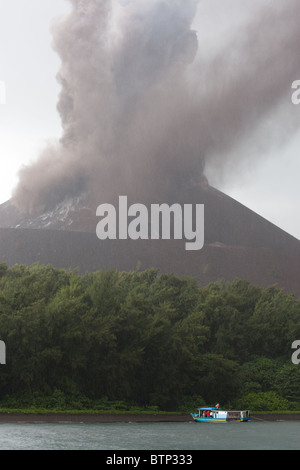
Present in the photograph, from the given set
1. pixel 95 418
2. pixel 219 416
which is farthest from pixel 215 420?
pixel 95 418

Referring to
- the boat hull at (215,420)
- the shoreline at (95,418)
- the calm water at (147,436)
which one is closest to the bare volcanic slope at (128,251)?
the shoreline at (95,418)

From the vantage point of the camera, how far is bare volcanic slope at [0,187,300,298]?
152 m

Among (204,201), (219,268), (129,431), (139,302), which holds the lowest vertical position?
(129,431)

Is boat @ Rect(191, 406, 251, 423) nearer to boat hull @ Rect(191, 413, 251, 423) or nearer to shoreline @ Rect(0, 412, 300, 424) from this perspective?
boat hull @ Rect(191, 413, 251, 423)

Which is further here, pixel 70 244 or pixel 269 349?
pixel 70 244

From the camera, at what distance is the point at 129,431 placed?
37938 mm

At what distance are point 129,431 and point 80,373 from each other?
10146mm

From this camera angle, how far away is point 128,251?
527ft

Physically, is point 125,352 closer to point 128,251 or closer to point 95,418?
point 95,418

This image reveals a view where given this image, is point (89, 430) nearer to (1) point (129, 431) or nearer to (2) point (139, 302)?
(1) point (129, 431)

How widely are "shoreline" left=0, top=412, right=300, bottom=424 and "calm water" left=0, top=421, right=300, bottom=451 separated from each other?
1.92m

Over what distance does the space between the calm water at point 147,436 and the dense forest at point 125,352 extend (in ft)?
17.1

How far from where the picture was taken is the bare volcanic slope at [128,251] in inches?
5979
